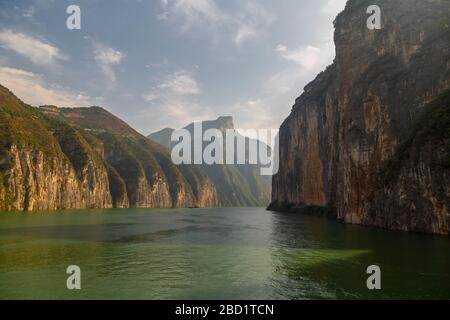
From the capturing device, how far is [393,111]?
221ft

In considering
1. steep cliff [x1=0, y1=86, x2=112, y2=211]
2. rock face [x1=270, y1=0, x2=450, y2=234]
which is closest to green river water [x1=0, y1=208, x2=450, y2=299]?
rock face [x1=270, y1=0, x2=450, y2=234]

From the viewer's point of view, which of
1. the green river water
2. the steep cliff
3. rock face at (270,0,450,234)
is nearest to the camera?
the green river water

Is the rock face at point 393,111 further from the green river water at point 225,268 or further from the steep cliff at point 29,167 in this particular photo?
the steep cliff at point 29,167

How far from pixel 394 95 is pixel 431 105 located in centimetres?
1323

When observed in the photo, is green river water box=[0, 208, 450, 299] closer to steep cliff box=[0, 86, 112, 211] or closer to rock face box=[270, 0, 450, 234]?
rock face box=[270, 0, 450, 234]

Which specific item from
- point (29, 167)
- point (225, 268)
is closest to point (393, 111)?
point (225, 268)

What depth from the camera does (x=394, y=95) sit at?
67.9m

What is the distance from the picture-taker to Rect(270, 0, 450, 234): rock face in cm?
4994

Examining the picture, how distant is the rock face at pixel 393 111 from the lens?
49.9 metres

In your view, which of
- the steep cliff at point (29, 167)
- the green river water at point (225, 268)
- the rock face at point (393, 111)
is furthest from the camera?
the steep cliff at point (29, 167)

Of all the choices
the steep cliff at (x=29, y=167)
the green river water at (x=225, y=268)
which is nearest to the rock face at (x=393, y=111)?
the green river water at (x=225, y=268)

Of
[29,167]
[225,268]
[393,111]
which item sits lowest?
[225,268]

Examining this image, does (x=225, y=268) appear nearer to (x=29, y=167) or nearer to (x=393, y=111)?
(x=393, y=111)
